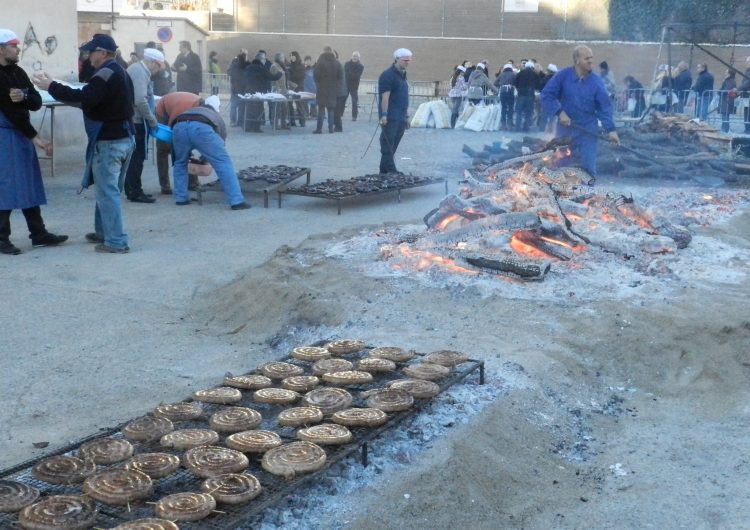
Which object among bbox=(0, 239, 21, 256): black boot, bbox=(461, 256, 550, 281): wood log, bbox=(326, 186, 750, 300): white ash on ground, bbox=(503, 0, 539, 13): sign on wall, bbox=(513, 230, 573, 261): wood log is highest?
bbox=(503, 0, 539, 13): sign on wall

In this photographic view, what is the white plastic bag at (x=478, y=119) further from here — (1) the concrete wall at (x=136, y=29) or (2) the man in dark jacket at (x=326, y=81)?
(1) the concrete wall at (x=136, y=29)

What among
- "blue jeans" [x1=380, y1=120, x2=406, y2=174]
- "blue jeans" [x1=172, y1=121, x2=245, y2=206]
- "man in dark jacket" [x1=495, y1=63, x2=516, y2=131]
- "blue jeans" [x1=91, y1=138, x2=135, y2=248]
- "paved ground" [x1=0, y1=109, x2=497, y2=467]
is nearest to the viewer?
"paved ground" [x1=0, y1=109, x2=497, y2=467]

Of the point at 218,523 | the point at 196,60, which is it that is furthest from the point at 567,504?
the point at 196,60

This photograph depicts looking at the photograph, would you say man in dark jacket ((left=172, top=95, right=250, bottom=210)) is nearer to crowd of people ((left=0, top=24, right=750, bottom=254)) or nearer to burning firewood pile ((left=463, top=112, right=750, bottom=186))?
crowd of people ((left=0, top=24, right=750, bottom=254))

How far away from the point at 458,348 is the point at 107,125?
14.7 feet

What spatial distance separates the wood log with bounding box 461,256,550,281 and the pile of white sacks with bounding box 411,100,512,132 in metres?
16.8

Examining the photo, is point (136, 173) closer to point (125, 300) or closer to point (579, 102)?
point (125, 300)

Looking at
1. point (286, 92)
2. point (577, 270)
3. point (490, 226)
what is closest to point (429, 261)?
point (490, 226)

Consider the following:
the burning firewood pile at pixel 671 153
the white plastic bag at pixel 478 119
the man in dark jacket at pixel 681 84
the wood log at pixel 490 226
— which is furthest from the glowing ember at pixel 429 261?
the man in dark jacket at pixel 681 84

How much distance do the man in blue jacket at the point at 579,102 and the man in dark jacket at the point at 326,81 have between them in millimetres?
11097

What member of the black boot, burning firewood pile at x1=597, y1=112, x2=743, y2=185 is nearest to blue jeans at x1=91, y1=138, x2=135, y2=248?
the black boot

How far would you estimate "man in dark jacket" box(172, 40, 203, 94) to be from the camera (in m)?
22.1

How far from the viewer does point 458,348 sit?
227 inches

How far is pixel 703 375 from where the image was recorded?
19.3ft
